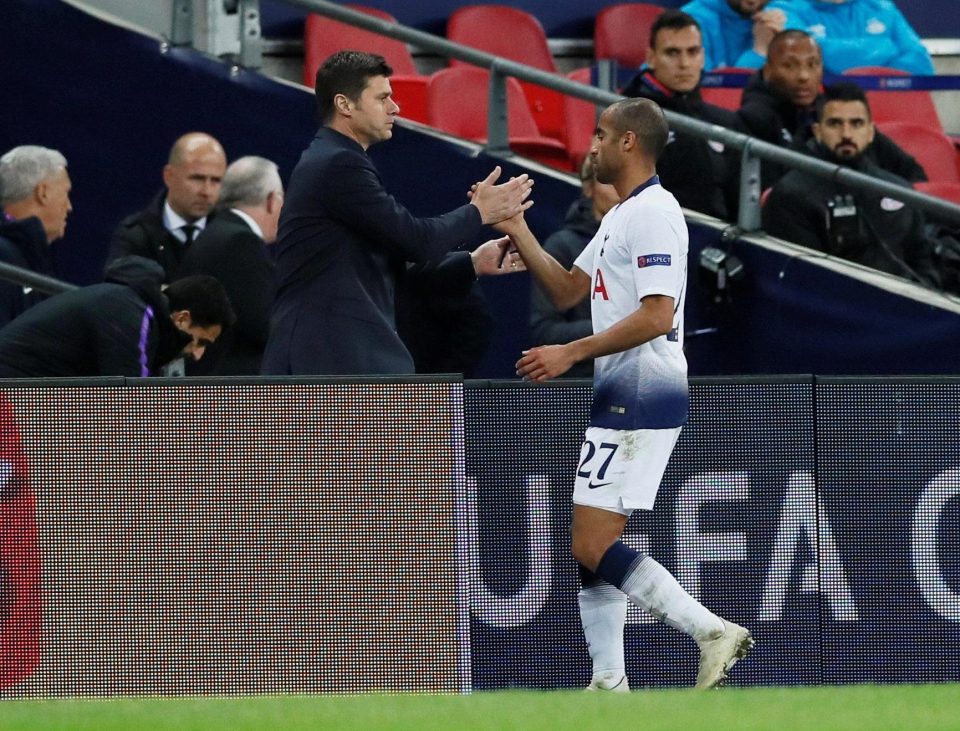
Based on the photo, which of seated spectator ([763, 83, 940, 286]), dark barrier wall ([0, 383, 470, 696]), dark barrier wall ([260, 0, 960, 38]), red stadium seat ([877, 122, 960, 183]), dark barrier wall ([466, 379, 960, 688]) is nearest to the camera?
dark barrier wall ([0, 383, 470, 696])

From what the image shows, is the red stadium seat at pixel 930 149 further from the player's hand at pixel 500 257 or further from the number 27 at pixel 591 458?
the number 27 at pixel 591 458

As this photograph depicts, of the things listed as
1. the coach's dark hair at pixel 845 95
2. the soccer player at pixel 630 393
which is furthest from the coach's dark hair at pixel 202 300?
the coach's dark hair at pixel 845 95

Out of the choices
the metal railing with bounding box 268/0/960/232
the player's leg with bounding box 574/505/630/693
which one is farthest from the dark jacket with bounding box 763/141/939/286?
the player's leg with bounding box 574/505/630/693

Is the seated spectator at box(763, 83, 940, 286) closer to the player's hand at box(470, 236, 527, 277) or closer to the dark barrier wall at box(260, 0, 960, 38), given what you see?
the player's hand at box(470, 236, 527, 277)

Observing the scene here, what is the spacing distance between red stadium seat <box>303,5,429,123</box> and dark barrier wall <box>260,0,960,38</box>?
0.33 metres

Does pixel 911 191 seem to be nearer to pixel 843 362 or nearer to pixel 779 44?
pixel 843 362

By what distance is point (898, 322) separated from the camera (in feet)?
32.1

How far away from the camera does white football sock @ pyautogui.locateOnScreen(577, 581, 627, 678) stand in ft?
21.5

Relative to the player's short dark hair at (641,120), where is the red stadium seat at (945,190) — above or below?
below

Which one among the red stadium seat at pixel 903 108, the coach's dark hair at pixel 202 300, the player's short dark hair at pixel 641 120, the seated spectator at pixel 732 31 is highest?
the seated spectator at pixel 732 31

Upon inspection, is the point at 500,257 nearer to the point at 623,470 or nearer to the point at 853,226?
the point at 623,470

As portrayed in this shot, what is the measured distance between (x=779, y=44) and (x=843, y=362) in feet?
7.54

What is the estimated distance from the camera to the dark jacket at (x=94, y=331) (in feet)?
24.8

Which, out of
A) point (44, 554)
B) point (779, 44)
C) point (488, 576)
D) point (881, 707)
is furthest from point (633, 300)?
point (779, 44)
